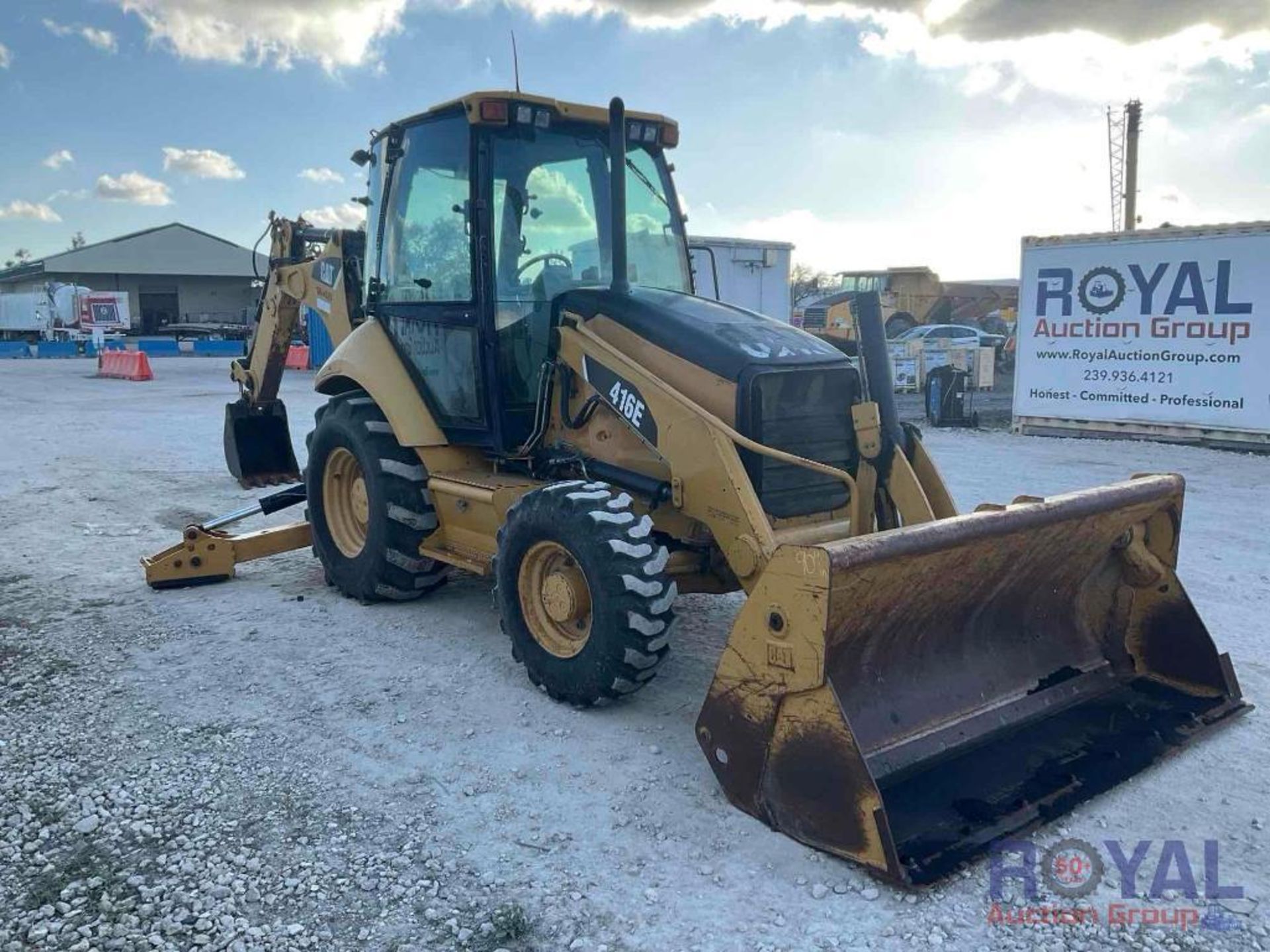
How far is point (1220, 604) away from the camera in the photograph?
620 cm

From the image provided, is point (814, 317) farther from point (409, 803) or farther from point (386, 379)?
point (409, 803)

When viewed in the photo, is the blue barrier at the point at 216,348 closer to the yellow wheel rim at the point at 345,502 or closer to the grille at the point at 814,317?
the grille at the point at 814,317

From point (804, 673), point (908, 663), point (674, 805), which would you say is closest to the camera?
point (804, 673)

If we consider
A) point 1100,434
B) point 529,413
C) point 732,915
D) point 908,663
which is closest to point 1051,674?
point 908,663

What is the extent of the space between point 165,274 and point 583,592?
56.0 metres

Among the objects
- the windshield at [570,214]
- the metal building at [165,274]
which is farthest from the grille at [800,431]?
the metal building at [165,274]

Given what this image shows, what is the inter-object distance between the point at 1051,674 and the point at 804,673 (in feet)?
5.34

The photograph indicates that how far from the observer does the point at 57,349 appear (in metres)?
38.0

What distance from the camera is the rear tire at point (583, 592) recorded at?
422 centimetres

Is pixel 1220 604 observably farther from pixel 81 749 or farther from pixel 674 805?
pixel 81 749

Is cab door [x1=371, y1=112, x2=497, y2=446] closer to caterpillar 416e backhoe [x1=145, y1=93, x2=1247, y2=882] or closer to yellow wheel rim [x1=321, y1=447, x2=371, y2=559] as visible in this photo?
caterpillar 416e backhoe [x1=145, y1=93, x2=1247, y2=882]

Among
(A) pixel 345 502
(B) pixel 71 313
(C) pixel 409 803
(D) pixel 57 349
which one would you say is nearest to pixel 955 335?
(A) pixel 345 502

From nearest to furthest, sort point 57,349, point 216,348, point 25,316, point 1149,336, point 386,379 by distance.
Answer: point 386,379 < point 1149,336 < point 57,349 < point 216,348 < point 25,316

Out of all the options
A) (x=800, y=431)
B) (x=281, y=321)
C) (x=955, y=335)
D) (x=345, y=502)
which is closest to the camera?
(x=800, y=431)
